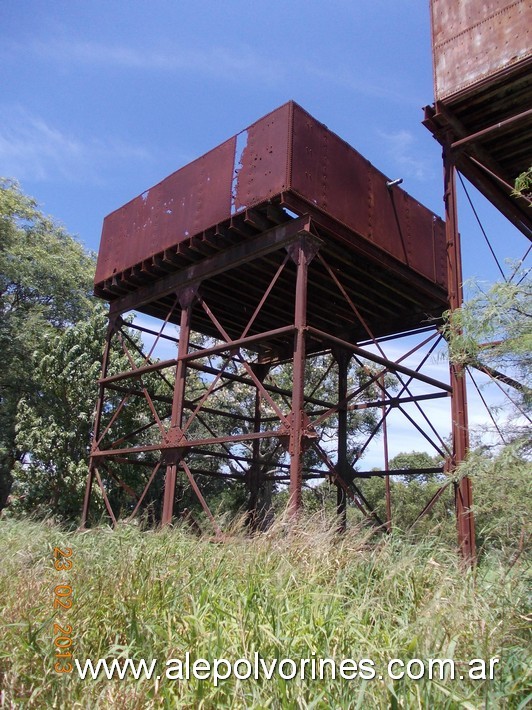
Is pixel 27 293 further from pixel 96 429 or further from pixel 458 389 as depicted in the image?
pixel 458 389

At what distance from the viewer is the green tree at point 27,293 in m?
23.5

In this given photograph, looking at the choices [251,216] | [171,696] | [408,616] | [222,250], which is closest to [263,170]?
[251,216]

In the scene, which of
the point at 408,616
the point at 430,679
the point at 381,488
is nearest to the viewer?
the point at 430,679

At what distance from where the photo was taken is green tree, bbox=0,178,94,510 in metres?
23.5

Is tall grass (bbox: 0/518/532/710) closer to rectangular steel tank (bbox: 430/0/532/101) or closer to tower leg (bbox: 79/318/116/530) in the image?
tower leg (bbox: 79/318/116/530)

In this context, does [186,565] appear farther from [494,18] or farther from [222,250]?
[494,18]

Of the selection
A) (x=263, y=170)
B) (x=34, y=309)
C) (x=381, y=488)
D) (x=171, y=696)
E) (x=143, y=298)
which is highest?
(x=34, y=309)

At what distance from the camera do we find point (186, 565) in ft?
20.1

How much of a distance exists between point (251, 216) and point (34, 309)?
58.1ft

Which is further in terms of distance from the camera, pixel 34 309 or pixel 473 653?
pixel 34 309
